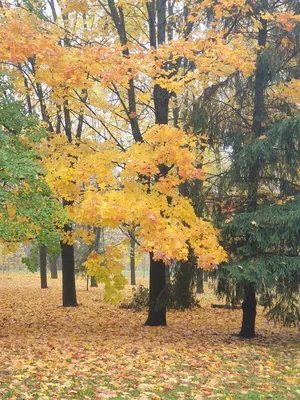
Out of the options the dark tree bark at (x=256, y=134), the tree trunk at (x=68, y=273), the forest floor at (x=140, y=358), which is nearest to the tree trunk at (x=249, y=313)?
the dark tree bark at (x=256, y=134)

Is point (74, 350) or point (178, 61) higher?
point (178, 61)

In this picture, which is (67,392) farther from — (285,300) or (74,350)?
(285,300)

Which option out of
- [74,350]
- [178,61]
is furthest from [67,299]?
[178,61]

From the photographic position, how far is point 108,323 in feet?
42.9

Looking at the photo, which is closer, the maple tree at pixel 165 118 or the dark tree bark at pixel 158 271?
the maple tree at pixel 165 118

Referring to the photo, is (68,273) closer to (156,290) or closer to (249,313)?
(156,290)

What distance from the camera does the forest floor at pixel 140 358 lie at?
6.26m

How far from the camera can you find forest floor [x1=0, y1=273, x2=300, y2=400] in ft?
20.5

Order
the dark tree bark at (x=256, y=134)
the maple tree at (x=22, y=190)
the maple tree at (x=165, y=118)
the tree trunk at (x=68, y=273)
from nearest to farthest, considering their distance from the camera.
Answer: the maple tree at (x=22, y=190)
the maple tree at (x=165, y=118)
the dark tree bark at (x=256, y=134)
the tree trunk at (x=68, y=273)

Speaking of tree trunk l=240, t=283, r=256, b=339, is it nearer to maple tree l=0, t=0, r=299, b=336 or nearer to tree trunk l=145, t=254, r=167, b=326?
maple tree l=0, t=0, r=299, b=336

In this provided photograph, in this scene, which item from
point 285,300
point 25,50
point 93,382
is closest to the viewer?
point 93,382

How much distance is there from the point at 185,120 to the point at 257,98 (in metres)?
2.04

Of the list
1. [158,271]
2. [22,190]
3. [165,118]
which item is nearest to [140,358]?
[158,271]

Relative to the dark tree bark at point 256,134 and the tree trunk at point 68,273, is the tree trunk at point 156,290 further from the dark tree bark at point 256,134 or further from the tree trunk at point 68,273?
the tree trunk at point 68,273
